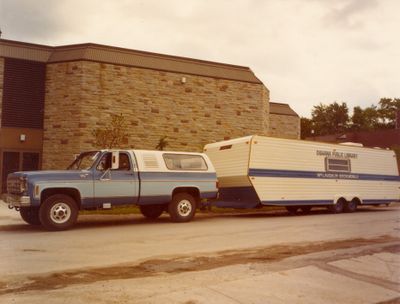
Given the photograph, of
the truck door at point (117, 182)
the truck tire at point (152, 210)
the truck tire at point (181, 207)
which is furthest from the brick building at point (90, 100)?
the truck door at point (117, 182)

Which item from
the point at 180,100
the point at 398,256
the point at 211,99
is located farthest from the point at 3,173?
the point at 398,256

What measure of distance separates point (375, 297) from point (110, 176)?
8503 mm

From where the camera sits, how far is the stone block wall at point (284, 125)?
3506 cm

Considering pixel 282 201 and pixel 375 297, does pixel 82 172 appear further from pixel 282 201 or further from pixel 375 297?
pixel 375 297

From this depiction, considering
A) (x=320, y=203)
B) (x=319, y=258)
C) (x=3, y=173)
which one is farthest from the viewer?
(x=3, y=173)

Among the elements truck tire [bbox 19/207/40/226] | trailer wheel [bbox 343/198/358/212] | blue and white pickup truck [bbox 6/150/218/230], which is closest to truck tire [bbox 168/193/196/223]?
blue and white pickup truck [bbox 6/150/218/230]

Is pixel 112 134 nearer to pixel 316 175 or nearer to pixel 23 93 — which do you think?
pixel 23 93

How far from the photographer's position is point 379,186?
65.7 feet

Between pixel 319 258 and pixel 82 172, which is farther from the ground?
pixel 82 172

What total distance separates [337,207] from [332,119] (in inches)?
2233

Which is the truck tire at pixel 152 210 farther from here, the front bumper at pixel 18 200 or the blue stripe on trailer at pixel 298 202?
the front bumper at pixel 18 200

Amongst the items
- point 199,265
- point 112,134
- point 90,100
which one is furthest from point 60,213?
point 90,100

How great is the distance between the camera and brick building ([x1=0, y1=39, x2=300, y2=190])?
22906mm

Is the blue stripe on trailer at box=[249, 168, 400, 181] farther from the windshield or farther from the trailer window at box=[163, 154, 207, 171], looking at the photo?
the windshield
